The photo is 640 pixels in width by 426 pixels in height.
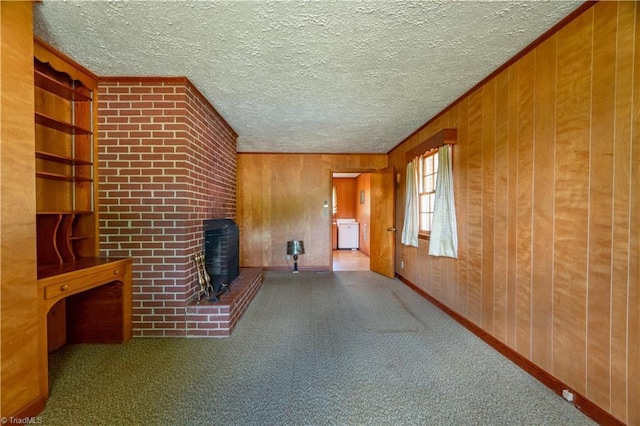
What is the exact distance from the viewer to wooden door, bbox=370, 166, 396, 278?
4.72 m

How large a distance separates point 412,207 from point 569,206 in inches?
90.2

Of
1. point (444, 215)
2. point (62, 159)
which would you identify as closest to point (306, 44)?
point (62, 159)

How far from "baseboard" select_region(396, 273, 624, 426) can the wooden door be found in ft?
6.04

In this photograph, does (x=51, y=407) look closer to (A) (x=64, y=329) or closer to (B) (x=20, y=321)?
(B) (x=20, y=321)

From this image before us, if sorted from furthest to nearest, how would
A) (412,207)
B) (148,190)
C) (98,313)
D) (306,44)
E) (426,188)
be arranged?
(412,207) < (426,188) < (148,190) < (98,313) < (306,44)

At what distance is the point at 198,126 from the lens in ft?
8.84

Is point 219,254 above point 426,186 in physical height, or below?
below

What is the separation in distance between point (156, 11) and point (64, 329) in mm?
2719

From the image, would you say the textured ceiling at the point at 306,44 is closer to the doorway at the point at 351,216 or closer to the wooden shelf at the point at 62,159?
the wooden shelf at the point at 62,159

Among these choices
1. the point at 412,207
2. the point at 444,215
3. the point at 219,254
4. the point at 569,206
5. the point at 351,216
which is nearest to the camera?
the point at 569,206

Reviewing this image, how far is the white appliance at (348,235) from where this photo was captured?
837 centimetres

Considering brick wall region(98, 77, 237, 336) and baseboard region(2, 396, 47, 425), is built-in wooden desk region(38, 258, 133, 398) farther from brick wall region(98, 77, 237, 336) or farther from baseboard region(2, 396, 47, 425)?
baseboard region(2, 396, 47, 425)

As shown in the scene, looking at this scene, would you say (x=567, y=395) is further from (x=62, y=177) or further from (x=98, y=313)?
(x=62, y=177)

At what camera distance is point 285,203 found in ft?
17.5
